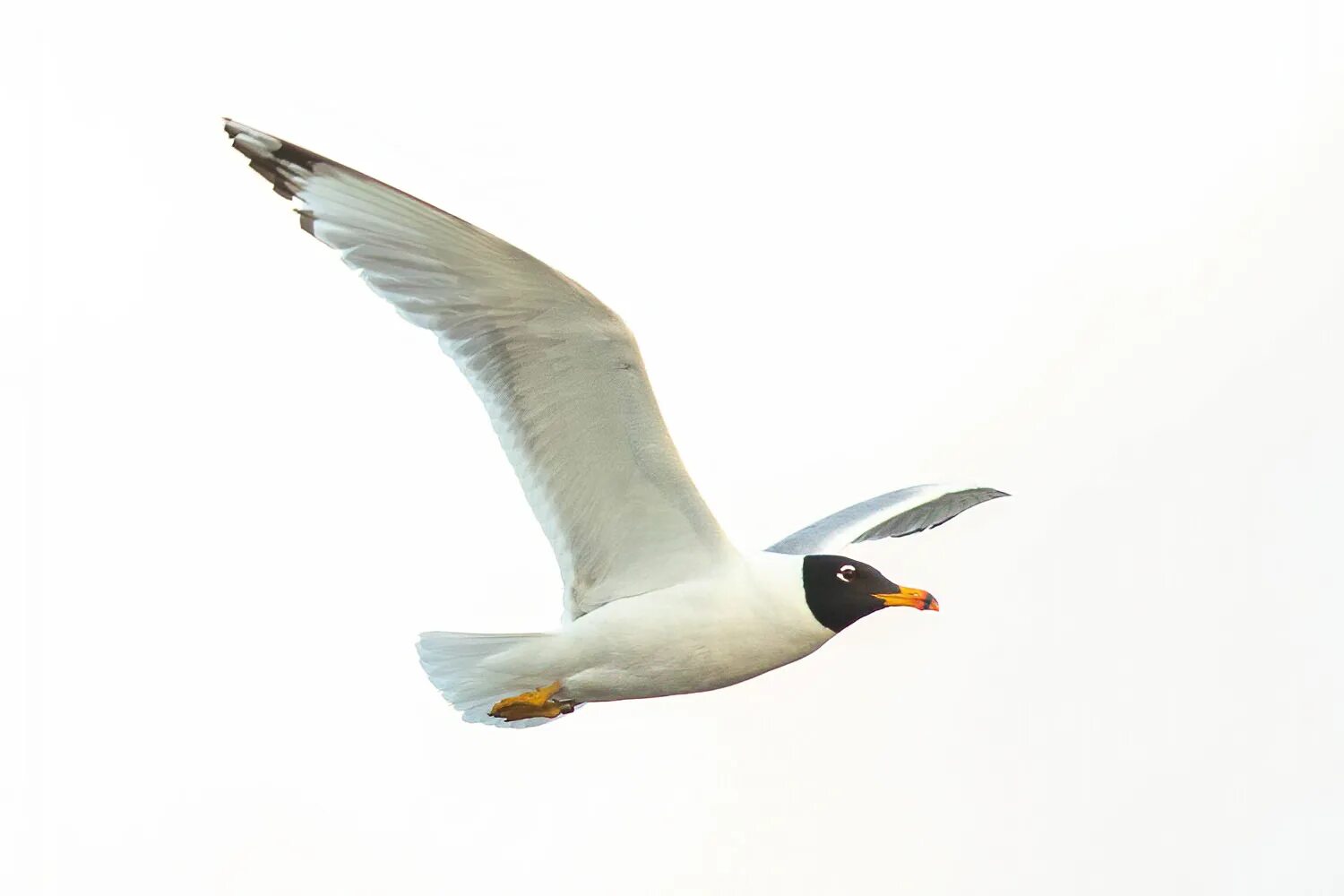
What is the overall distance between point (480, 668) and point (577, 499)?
851 millimetres

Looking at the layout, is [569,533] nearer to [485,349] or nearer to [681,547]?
[681,547]

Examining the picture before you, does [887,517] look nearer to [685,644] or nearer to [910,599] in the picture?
[910,599]

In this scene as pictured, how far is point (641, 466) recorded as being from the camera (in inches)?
306

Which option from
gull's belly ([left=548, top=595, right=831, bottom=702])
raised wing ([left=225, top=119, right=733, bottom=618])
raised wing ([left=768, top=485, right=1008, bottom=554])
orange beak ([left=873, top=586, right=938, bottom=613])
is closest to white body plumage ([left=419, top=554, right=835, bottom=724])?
gull's belly ([left=548, top=595, right=831, bottom=702])

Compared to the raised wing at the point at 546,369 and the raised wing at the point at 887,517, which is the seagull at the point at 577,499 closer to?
the raised wing at the point at 546,369

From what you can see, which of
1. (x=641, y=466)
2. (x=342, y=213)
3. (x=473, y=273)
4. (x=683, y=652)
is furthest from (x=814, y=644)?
(x=342, y=213)

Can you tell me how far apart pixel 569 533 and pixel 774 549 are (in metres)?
1.51

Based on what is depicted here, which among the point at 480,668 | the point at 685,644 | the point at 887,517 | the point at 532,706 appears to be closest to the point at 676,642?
the point at 685,644

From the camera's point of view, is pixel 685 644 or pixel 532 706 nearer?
pixel 685 644

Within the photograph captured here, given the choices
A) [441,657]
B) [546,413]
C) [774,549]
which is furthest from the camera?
[774,549]

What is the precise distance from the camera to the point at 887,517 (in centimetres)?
940

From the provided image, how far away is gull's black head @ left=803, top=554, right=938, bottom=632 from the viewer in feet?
26.1

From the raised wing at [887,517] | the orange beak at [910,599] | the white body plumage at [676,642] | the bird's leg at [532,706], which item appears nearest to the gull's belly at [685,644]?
the white body plumage at [676,642]

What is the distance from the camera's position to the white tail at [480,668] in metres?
8.10
